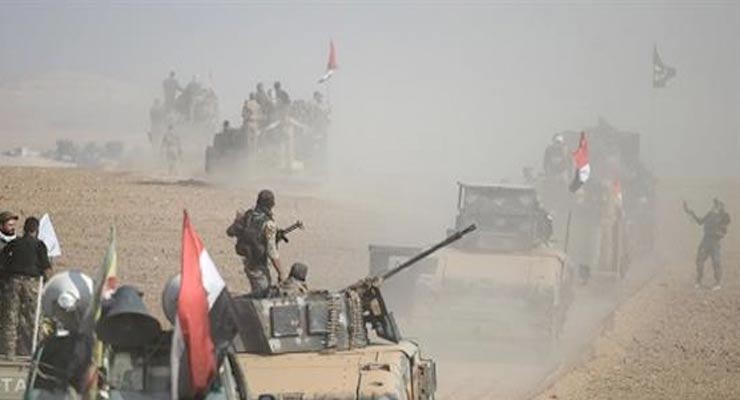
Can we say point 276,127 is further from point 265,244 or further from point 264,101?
point 265,244

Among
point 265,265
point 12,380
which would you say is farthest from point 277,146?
point 12,380

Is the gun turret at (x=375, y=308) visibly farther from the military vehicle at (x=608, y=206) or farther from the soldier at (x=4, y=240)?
the military vehicle at (x=608, y=206)

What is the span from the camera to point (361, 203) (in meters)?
38.0

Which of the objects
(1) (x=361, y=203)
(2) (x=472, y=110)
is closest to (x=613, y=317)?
(1) (x=361, y=203)

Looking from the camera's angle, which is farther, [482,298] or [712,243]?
[712,243]

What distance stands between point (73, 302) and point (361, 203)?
30.1 metres

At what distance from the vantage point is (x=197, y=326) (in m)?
6.44

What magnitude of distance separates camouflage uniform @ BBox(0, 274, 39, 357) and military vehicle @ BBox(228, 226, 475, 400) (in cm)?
248

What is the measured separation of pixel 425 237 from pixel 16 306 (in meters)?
17.4

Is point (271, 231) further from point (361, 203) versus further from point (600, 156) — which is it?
point (361, 203)

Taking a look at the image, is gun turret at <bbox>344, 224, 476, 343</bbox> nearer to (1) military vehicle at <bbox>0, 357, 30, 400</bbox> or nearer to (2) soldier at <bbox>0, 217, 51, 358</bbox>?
(1) military vehicle at <bbox>0, 357, 30, 400</bbox>

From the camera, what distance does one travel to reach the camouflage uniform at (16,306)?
37.7ft

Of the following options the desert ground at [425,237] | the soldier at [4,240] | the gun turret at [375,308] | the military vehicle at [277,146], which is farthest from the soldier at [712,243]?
the gun turret at [375,308]

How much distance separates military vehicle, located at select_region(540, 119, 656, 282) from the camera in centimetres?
2316
